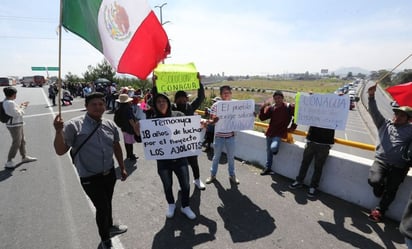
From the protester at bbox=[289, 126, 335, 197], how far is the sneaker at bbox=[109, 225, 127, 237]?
3.41m

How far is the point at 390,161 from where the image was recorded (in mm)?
3840

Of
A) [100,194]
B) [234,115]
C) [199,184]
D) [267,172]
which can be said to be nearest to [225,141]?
[234,115]

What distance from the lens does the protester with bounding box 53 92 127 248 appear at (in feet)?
9.64

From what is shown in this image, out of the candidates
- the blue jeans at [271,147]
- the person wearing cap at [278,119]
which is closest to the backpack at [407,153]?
the person wearing cap at [278,119]

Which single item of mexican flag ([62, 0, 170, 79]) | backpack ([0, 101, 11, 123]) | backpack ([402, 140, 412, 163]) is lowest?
backpack ([0, 101, 11, 123])

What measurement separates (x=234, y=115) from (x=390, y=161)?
108 inches

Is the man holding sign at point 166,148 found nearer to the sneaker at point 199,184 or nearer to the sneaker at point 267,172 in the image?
the sneaker at point 199,184

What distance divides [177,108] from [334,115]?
294 cm

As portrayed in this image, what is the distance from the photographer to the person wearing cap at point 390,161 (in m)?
3.77

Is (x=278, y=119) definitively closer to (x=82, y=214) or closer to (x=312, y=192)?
(x=312, y=192)

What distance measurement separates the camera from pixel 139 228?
12.3ft

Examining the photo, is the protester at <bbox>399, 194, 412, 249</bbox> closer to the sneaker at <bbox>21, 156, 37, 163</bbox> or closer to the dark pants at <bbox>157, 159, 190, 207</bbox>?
the dark pants at <bbox>157, 159, 190, 207</bbox>

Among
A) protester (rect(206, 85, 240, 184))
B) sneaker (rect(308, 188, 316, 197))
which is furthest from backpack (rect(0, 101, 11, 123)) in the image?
sneaker (rect(308, 188, 316, 197))

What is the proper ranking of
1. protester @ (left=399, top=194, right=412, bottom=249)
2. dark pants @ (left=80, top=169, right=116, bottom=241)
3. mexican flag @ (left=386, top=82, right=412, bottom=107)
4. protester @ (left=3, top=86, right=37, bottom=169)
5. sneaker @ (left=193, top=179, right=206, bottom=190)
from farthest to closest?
protester @ (left=3, top=86, right=37, bottom=169)
sneaker @ (left=193, top=179, right=206, bottom=190)
mexican flag @ (left=386, top=82, right=412, bottom=107)
dark pants @ (left=80, top=169, right=116, bottom=241)
protester @ (left=399, top=194, right=412, bottom=249)
